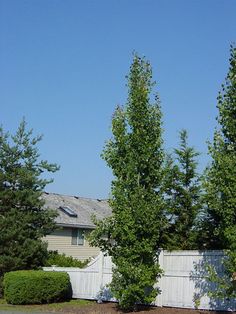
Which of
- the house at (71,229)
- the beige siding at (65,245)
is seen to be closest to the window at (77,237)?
the house at (71,229)

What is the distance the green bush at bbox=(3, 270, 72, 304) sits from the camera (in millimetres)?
21094

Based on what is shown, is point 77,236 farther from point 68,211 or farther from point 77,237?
point 68,211

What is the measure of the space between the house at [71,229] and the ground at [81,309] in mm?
14809

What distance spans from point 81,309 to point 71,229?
19851mm

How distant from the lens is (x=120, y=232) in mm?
17969

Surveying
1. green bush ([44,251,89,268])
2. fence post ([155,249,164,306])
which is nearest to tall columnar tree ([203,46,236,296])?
fence post ([155,249,164,306])

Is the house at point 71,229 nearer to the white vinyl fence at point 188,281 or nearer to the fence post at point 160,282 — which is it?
the fence post at point 160,282

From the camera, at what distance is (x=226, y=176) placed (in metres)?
14.6

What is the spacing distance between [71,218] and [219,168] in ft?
83.3

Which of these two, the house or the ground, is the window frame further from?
the ground

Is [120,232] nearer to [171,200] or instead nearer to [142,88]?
[171,200]

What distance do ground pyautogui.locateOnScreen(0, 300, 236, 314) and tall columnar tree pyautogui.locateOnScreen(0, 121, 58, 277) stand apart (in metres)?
2.72

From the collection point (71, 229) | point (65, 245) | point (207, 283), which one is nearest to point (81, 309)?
point (207, 283)

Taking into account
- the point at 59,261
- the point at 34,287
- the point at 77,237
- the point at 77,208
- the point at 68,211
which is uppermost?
the point at 77,208
